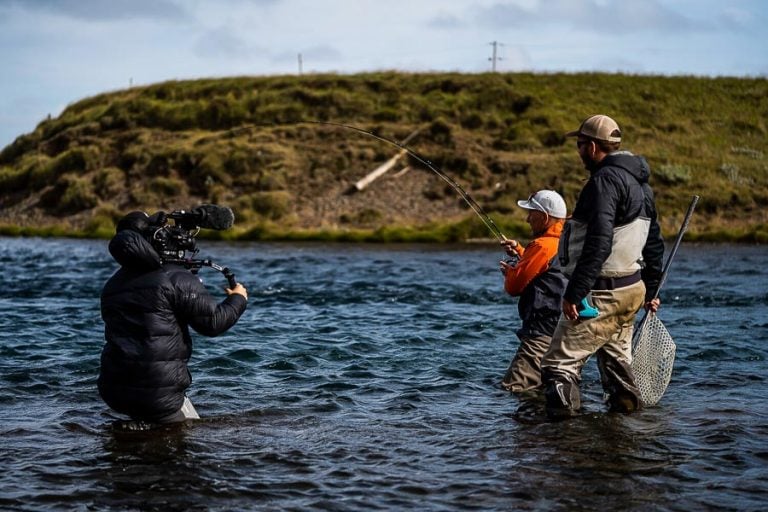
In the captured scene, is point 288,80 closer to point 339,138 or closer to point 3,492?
point 339,138

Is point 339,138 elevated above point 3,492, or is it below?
above

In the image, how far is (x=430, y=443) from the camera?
346 inches

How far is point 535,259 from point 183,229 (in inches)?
137

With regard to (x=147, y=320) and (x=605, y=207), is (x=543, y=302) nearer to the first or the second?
(x=605, y=207)

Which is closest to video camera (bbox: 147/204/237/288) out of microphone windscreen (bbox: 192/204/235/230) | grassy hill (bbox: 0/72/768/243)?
microphone windscreen (bbox: 192/204/235/230)

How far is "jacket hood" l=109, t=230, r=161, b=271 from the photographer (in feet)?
25.8

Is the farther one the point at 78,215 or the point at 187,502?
the point at 78,215

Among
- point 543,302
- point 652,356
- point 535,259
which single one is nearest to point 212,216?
point 535,259

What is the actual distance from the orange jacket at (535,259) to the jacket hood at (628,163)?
125cm

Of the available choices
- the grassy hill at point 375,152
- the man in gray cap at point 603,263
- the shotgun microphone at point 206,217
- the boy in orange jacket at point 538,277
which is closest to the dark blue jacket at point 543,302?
the boy in orange jacket at point 538,277

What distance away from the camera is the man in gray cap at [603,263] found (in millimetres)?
8531

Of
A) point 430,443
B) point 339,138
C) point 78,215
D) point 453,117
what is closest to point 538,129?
point 453,117

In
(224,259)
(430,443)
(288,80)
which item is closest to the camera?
(430,443)

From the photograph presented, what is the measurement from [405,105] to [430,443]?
4211cm
